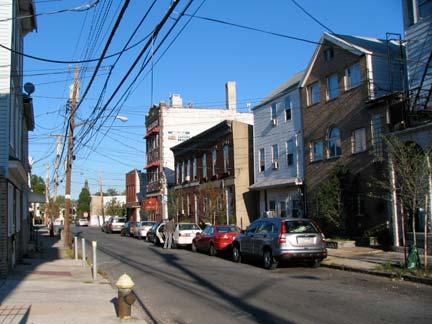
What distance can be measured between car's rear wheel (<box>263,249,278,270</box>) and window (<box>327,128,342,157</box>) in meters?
10.4

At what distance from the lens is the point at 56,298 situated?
38.3 ft

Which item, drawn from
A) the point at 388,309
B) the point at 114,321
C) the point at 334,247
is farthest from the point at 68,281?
the point at 334,247

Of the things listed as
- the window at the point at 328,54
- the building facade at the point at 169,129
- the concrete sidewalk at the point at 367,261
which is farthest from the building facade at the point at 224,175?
the concrete sidewalk at the point at 367,261

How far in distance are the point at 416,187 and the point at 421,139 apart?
17.9 feet

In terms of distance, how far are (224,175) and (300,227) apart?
22.9 metres

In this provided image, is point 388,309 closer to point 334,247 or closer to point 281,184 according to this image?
point 334,247

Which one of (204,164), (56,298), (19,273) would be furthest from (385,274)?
(204,164)

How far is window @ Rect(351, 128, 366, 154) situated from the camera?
25.1 m

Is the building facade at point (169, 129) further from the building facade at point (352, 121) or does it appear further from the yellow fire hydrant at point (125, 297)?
the yellow fire hydrant at point (125, 297)

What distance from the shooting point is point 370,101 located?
78.5 ft

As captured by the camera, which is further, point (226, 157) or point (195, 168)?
point (195, 168)

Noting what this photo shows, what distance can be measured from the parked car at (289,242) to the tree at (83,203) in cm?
11423

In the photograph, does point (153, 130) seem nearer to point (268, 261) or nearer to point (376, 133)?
point (376, 133)

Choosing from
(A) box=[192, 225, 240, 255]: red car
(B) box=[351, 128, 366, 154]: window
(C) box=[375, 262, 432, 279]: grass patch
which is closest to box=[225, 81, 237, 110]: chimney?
(B) box=[351, 128, 366, 154]: window
